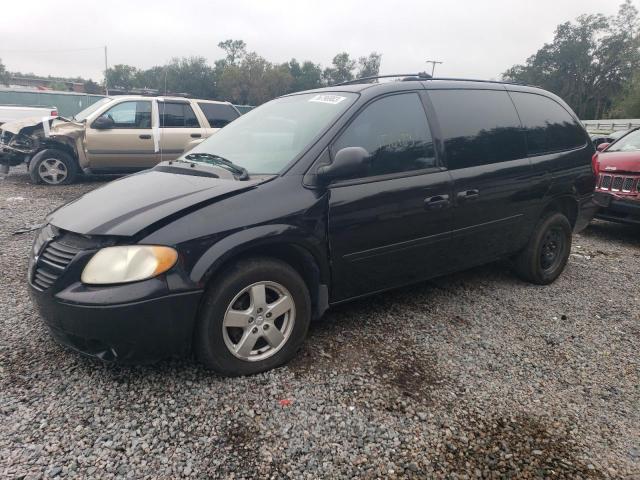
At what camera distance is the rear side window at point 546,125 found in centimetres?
398

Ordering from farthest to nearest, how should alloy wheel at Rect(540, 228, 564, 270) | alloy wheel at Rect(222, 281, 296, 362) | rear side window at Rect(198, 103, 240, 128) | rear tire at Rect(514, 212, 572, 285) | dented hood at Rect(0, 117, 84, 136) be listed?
1. rear side window at Rect(198, 103, 240, 128)
2. dented hood at Rect(0, 117, 84, 136)
3. alloy wheel at Rect(540, 228, 564, 270)
4. rear tire at Rect(514, 212, 572, 285)
5. alloy wheel at Rect(222, 281, 296, 362)

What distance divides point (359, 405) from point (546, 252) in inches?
113

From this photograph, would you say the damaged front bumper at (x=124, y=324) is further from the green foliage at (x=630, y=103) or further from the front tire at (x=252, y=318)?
the green foliage at (x=630, y=103)

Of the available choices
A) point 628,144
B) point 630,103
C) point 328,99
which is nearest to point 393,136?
point 328,99

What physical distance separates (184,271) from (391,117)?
1.81m

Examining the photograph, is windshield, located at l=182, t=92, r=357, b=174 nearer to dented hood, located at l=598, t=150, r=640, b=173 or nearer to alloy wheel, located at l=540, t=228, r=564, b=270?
alloy wheel, located at l=540, t=228, r=564, b=270

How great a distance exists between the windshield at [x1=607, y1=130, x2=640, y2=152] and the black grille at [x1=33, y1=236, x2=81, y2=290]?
7.29 m

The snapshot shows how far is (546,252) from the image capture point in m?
4.37

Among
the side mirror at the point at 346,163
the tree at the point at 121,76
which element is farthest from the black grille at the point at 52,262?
the tree at the point at 121,76

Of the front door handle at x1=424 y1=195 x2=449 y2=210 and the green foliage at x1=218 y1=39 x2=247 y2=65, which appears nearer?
the front door handle at x1=424 y1=195 x2=449 y2=210

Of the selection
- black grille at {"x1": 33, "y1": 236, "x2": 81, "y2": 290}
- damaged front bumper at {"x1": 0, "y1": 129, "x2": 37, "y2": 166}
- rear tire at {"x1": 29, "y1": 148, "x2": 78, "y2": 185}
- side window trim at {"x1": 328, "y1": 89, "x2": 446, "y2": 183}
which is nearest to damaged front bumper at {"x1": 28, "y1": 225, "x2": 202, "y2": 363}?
black grille at {"x1": 33, "y1": 236, "x2": 81, "y2": 290}

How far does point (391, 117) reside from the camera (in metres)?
3.16

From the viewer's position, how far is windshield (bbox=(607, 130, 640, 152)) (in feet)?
21.8

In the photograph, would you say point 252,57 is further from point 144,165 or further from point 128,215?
point 128,215
